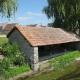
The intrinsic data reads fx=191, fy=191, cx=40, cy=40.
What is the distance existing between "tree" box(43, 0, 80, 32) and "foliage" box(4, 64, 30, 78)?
13.2 m

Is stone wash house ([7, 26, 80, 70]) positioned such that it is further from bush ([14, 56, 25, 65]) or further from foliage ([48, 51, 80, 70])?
foliage ([48, 51, 80, 70])

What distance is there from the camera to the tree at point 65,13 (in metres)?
27.1

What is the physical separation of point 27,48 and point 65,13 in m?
12.0

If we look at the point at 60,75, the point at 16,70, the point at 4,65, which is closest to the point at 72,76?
the point at 60,75

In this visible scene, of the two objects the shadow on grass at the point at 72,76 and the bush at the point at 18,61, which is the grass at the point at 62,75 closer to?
the shadow on grass at the point at 72,76

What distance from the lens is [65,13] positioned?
2762 centimetres

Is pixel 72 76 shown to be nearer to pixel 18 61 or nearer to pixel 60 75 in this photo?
pixel 60 75

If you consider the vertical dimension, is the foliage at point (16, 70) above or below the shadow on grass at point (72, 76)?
above

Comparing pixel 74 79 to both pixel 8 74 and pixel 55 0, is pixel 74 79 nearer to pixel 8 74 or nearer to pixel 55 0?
pixel 8 74

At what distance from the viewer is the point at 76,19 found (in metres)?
28.2

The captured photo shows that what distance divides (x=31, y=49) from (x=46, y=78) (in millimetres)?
3882

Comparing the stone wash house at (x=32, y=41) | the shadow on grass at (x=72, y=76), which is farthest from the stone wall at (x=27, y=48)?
the shadow on grass at (x=72, y=76)

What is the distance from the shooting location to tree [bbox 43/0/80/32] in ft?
89.0

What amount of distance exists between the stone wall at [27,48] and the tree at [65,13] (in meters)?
10.8
